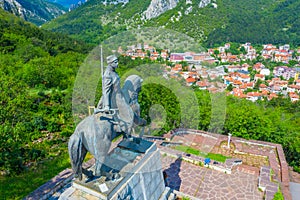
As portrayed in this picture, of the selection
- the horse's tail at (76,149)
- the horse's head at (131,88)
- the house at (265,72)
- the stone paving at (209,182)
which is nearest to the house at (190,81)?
the horse's head at (131,88)

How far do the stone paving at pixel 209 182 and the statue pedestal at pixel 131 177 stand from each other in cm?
144

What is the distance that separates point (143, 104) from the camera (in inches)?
450

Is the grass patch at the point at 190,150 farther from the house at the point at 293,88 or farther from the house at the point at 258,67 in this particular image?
the house at the point at 258,67

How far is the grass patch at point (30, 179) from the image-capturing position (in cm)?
805

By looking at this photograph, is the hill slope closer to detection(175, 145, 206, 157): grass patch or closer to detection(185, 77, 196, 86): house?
detection(175, 145, 206, 157): grass patch

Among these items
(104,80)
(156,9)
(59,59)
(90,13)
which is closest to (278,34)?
(156,9)

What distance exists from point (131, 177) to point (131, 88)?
2.19 m

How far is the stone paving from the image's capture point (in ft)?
25.7

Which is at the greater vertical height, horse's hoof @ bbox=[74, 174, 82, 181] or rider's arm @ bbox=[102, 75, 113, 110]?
rider's arm @ bbox=[102, 75, 113, 110]

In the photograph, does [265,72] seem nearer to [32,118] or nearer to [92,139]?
[32,118]

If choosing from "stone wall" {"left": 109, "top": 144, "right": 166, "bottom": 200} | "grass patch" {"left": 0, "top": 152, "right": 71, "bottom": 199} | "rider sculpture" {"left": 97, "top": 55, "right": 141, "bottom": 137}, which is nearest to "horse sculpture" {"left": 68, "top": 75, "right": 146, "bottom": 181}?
"rider sculpture" {"left": 97, "top": 55, "right": 141, "bottom": 137}

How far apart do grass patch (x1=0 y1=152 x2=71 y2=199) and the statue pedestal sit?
3.75 meters

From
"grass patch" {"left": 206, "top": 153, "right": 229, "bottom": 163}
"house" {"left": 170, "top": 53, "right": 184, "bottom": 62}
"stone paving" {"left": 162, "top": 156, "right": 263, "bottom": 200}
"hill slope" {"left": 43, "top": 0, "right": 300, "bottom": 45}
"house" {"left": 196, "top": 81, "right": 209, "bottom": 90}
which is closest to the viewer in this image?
"house" {"left": 170, "top": 53, "right": 184, "bottom": 62}

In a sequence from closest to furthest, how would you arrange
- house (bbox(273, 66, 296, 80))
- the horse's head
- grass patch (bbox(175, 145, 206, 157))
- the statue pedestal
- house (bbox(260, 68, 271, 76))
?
the statue pedestal
the horse's head
grass patch (bbox(175, 145, 206, 157))
house (bbox(273, 66, 296, 80))
house (bbox(260, 68, 271, 76))
